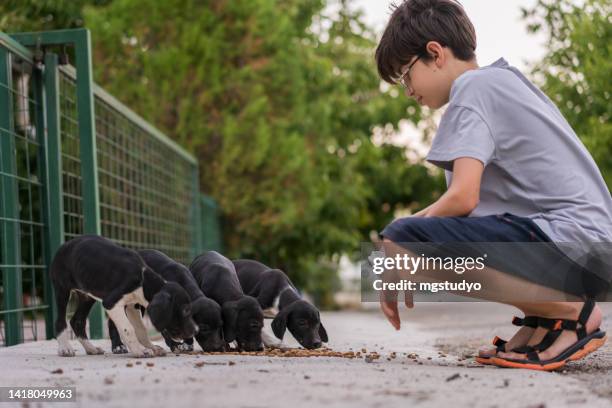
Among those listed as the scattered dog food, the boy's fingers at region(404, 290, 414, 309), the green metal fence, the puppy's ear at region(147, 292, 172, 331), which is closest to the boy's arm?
the boy's fingers at region(404, 290, 414, 309)

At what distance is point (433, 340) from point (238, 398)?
177 inches

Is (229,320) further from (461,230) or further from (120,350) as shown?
(461,230)

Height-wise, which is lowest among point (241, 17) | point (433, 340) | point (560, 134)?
point (433, 340)

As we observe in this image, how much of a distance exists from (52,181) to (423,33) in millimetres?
3690

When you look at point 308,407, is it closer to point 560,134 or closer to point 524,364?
point 524,364

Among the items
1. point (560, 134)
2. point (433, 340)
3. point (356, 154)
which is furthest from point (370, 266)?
point (356, 154)

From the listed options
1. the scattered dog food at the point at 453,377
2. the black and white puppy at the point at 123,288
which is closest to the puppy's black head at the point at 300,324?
the black and white puppy at the point at 123,288

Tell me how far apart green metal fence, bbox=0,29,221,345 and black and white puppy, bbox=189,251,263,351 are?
1.37 meters

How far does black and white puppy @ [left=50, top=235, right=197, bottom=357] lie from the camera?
508 cm

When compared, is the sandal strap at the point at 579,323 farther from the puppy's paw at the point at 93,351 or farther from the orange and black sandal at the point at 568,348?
the puppy's paw at the point at 93,351

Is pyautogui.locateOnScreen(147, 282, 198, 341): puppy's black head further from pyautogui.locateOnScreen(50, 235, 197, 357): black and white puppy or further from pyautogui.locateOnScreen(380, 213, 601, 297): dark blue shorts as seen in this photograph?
pyautogui.locateOnScreen(380, 213, 601, 297): dark blue shorts

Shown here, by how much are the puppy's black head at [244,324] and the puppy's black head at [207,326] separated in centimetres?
14

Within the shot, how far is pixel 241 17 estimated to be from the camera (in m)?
15.0

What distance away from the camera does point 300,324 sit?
603cm
